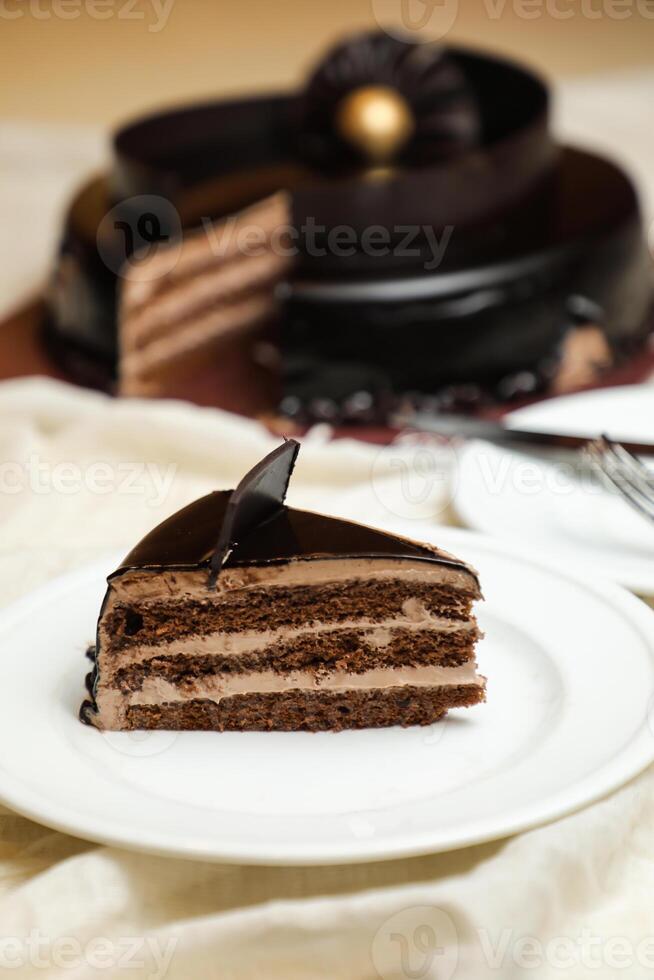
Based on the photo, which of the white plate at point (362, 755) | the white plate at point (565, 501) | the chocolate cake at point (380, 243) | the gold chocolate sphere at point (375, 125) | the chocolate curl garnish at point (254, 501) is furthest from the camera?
the gold chocolate sphere at point (375, 125)

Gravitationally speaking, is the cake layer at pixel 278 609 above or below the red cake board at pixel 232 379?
above

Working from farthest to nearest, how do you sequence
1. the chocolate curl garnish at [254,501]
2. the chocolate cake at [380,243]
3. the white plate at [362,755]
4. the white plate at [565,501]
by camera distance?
the chocolate cake at [380,243]
the white plate at [565,501]
the chocolate curl garnish at [254,501]
the white plate at [362,755]

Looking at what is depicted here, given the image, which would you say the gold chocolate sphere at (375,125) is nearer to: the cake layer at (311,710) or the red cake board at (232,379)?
the red cake board at (232,379)

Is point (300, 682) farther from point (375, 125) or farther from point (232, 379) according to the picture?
point (375, 125)

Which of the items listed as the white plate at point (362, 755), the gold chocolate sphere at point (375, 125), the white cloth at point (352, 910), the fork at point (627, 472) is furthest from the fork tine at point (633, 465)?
the gold chocolate sphere at point (375, 125)

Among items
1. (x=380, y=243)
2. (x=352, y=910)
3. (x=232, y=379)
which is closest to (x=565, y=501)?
(x=352, y=910)

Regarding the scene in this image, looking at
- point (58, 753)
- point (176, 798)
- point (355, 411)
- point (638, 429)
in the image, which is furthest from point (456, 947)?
point (355, 411)

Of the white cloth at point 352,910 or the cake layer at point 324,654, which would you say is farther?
the cake layer at point 324,654

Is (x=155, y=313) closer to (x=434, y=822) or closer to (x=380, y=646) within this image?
(x=380, y=646)
